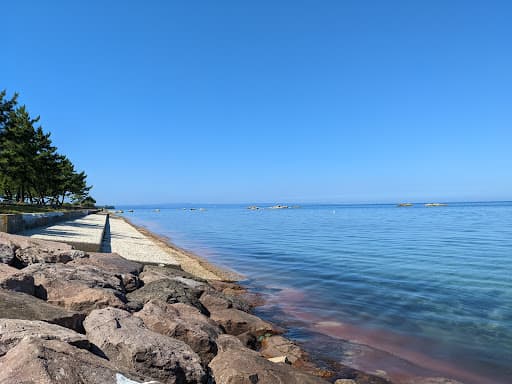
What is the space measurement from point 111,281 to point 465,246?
2661cm

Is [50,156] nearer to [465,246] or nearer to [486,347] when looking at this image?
[465,246]

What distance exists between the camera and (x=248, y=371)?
5754 millimetres

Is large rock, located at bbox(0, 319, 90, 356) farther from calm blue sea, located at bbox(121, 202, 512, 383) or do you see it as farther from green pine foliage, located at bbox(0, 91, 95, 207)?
green pine foliage, located at bbox(0, 91, 95, 207)

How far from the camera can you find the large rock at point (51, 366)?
3400mm

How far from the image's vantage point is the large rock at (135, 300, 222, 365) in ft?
22.0

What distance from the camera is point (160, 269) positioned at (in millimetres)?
13891

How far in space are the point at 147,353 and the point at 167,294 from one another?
14.7 feet

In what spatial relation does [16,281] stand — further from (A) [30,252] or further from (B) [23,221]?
(B) [23,221]

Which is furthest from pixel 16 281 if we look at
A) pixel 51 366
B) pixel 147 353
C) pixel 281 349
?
pixel 281 349

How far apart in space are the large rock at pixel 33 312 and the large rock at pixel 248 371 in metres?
2.30

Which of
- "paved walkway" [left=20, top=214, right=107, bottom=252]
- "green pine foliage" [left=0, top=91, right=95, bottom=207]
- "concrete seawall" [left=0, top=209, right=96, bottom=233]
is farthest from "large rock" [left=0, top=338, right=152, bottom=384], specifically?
"green pine foliage" [left=0, top=91, right=95, bottom=207]

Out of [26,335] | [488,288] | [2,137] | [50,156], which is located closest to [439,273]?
[488,288]

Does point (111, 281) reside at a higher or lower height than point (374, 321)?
higher

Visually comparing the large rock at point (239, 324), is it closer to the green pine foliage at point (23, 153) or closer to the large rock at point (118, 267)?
the large rock at point (118, 267)
